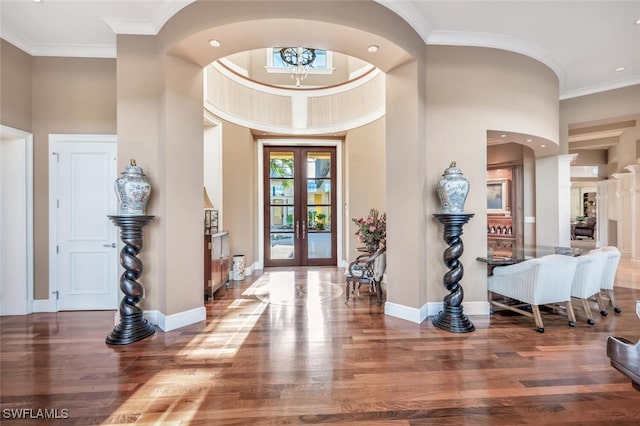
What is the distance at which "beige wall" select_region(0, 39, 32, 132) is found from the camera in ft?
11.4

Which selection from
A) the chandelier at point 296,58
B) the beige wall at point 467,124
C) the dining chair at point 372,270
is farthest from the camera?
the chandelier at point 296,58

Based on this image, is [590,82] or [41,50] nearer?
[41,50]

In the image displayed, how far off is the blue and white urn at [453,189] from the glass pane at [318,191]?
152 inches

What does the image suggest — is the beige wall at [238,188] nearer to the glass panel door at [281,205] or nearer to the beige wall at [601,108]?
the glass panel door at [281,205]

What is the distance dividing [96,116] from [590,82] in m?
7.64

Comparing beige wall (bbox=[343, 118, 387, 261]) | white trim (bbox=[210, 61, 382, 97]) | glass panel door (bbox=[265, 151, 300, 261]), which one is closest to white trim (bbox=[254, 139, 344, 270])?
glass panel door (bbox=[265, 151, 300, 261])

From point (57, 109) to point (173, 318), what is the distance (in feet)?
10.4

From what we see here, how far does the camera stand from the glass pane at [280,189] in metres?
6.86

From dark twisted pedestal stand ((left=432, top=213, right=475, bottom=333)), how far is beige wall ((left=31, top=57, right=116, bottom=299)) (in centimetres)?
440

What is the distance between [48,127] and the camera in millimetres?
3764

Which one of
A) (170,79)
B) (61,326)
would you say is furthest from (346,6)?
(61,326)

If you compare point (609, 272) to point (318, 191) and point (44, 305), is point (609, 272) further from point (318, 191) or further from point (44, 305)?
point (44, 305)

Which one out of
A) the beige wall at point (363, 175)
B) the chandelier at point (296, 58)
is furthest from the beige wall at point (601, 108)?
the chandelier at point (296, 58)

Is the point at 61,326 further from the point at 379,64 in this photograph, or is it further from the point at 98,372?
the point at 379,64
